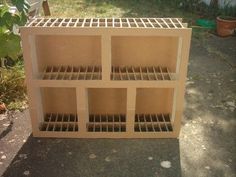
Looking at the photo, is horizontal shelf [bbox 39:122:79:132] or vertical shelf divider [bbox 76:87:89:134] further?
horizontal shelf [bbox 39:122:79:132]

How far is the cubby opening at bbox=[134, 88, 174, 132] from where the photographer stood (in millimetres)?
3029

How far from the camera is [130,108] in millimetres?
2826

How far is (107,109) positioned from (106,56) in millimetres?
789

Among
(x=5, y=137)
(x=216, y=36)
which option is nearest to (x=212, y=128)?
(x=5, y=137)

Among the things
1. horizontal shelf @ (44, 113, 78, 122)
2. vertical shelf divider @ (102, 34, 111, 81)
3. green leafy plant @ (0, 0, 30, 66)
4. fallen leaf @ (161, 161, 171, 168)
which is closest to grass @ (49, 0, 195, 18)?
green leafy plant @ (0, 0, 30, 66)

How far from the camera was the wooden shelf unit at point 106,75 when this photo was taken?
2578 mm

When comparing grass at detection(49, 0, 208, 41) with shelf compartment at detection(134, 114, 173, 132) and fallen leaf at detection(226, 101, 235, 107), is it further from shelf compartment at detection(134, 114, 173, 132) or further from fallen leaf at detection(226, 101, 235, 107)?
shelf compartment at detection(134, 114, 173, 132)

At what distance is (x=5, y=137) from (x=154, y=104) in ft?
5.02

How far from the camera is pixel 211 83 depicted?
4094mm

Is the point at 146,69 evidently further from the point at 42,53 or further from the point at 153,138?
the point at 42,53

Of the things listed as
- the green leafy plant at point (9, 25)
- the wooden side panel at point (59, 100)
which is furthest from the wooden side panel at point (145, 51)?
the green leafy plant at point (9, 25)

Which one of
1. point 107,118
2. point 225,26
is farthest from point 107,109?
point 225,26

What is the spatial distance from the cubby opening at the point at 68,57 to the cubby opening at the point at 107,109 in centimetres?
28

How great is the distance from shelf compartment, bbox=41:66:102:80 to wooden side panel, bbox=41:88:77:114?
9.1 inches
